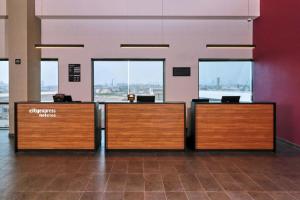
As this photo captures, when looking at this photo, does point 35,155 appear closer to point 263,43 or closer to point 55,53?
point 55,53

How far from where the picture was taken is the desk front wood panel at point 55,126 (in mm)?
5949

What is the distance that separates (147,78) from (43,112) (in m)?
4.07

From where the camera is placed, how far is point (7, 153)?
19.3 ft

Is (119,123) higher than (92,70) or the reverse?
the reverse

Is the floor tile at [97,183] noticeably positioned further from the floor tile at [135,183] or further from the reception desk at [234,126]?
the reception desk at [234,126]

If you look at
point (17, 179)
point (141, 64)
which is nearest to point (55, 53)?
point (141, 64)

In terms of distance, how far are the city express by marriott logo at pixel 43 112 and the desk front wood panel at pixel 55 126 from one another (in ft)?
0.15

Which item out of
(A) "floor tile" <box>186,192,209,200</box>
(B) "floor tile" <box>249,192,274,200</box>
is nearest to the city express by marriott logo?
(A) "floor tile" <box>186,192,209,200</box>

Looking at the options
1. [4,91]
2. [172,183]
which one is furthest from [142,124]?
[4,91]

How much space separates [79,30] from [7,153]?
4568 millimetres

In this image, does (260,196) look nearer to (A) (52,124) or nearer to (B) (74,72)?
(A) (52,124)

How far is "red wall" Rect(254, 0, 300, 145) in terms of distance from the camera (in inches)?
254

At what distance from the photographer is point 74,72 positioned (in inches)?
353

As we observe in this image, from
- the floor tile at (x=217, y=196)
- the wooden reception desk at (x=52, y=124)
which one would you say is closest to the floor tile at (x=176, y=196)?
the floor tile at (x=217, y=196)
